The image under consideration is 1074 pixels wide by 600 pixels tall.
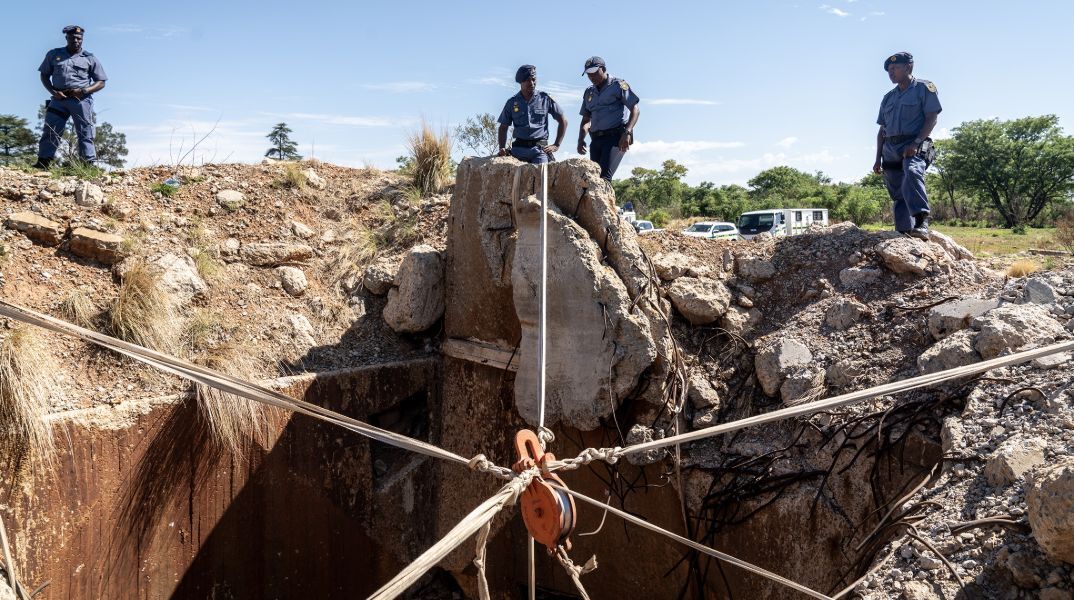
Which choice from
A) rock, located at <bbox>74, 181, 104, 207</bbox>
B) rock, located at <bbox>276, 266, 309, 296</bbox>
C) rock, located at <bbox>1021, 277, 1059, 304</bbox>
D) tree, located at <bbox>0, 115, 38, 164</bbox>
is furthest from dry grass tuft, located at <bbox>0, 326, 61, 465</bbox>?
tree, located at <bbox>0, 115, 38, 164</bbox>

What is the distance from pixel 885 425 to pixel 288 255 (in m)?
4.14

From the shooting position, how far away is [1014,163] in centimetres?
2038

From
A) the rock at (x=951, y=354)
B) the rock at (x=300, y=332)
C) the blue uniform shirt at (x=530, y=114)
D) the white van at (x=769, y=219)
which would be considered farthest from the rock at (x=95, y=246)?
the white van at (x=769, y=219)

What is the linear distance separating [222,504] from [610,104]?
12.9 feet

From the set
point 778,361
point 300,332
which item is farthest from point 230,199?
point 778,361

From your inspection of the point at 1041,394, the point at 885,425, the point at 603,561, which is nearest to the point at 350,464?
the point at 603,561

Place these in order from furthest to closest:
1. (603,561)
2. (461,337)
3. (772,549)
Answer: (461,337) < (603,561) < (772,549)

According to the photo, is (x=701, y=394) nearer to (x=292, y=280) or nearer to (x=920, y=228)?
(x=920, y=228)

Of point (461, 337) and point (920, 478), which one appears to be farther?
point (461, 337)

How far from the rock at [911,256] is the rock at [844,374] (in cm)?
88

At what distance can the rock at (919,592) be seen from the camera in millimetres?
2258

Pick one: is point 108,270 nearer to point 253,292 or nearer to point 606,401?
point 253,292

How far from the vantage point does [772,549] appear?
3.85m

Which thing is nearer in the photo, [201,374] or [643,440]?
[201,374]
